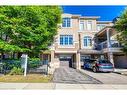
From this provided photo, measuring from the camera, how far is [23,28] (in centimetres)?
1714

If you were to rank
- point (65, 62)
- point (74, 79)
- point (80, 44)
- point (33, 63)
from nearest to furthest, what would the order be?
point (74, 79) → point (33, 63) → point (80, 44) → point (65, 62)

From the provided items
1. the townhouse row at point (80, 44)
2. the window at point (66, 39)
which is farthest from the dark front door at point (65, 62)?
the window at point (66, 39)

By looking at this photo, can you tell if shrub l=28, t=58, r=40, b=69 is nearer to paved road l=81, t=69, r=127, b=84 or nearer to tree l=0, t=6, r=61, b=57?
tree l=0, t=6, r=61, b=57

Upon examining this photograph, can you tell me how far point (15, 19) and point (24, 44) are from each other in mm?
2457

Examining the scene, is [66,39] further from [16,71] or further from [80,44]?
[16,71]

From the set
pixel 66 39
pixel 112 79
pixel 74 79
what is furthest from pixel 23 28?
pixel 66 39

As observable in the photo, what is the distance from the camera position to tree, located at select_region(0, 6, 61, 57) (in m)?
17.0

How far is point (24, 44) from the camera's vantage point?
59.8 feet

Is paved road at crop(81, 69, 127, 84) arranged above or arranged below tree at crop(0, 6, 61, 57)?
below

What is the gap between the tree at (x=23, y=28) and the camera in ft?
55.9

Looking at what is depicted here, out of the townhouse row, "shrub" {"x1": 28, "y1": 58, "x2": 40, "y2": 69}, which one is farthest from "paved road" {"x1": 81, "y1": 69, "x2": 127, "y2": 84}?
the townhouse row

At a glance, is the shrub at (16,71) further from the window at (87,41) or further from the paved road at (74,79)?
the window at (87,41)

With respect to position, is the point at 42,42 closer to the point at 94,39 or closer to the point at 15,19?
the point at 15,19
